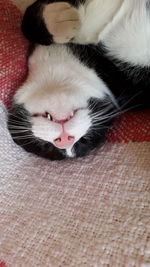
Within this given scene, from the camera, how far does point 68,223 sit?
84 cm

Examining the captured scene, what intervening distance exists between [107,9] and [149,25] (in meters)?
0.12

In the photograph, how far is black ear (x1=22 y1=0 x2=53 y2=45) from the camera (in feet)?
3.32

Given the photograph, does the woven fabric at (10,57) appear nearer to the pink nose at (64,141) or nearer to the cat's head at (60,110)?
the cat's head at (60,110)

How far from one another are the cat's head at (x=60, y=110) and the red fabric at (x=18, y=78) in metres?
0.03

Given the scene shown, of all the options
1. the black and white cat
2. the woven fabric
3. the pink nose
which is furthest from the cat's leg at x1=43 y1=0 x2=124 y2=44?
the pink nose

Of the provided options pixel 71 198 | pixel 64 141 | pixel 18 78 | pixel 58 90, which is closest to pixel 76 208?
pixel 71 198

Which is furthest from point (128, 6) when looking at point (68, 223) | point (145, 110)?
point (68, 223)

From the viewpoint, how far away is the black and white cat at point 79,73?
97cm

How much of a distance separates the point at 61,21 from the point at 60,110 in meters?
0.23

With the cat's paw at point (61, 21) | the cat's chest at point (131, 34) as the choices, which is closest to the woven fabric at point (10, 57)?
the cat's paw at point (61, 21)

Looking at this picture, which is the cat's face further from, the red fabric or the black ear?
the black ear

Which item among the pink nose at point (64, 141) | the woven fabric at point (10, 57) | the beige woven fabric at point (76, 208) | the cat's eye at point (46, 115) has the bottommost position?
the beige woven fabric at point (76, 208)

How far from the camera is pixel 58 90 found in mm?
975

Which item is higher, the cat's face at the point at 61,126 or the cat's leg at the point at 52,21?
the cat's leg at the point at 52,21
